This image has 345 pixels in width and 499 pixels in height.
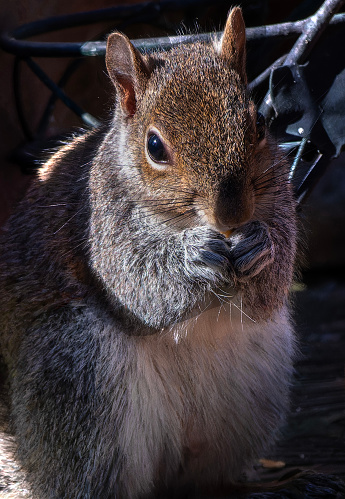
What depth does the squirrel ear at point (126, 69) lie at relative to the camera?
1.56 m

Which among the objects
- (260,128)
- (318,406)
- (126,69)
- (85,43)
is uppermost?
(85,43)

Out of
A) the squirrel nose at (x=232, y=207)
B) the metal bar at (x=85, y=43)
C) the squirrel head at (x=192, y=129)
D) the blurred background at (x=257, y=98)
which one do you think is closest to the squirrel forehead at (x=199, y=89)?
the squirrel head at (x=192, y=129)

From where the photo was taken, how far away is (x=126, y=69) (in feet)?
5.24

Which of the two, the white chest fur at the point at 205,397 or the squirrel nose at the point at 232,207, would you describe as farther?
the white chest fur at the point at 205,397

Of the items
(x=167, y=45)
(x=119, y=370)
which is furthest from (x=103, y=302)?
(x=167, y=45)

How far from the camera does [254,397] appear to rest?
183 cm

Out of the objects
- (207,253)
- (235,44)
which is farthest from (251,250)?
(235,44)

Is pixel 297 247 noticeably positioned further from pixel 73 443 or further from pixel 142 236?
pixel 73 443

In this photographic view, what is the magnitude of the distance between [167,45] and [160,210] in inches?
25.8

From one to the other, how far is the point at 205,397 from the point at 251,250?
445mm

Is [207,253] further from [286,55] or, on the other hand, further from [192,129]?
[286,55]

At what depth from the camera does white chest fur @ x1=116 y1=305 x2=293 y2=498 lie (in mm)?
1660

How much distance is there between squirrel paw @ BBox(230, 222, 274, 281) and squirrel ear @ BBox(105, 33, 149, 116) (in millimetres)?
397

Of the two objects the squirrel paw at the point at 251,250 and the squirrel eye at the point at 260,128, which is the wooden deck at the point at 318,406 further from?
the squirrel eye at the point at 260,128
